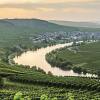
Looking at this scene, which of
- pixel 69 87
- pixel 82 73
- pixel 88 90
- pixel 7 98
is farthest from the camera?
pixel 82 73

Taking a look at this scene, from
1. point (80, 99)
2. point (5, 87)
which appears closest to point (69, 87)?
point (5, 87)

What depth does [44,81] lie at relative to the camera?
380ft

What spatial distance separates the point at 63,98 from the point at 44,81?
122 feet

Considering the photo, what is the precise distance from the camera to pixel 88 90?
102875 mm

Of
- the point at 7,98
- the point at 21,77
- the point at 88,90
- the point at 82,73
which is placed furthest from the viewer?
the point at 82,73

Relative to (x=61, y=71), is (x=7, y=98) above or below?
above

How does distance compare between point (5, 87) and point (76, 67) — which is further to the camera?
point (76, 67)

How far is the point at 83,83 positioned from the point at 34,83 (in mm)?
19134

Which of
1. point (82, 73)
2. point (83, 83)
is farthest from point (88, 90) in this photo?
point (82, 73)

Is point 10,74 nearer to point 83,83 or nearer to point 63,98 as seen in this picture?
point 83,83

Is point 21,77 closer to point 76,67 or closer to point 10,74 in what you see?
point 10,74

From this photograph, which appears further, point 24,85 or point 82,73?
point 82,73

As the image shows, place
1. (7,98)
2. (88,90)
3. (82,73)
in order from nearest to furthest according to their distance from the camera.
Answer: (7,98), (88,90), (82,73)

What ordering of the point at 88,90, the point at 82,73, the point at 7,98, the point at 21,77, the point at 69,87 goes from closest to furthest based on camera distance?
the point at 7,98 < the point at 88,90 < the point at 69,87 < the point at 21,77 < the point at 82,73
